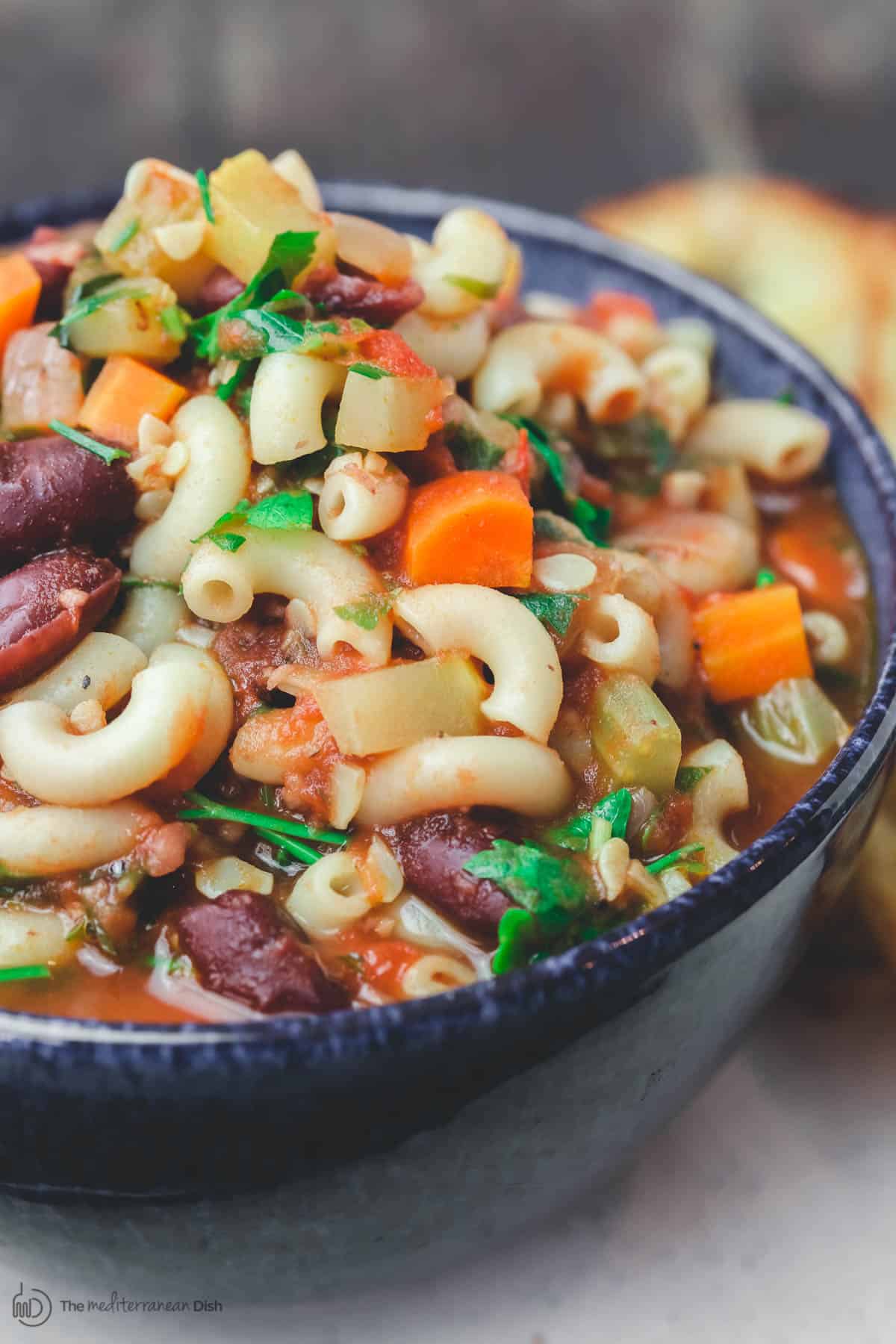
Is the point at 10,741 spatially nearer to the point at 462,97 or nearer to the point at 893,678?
the point at 893,678

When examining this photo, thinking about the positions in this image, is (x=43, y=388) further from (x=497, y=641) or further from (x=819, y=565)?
(x=819, y=565)

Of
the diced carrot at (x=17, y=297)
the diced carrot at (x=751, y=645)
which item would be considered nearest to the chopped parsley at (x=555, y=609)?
the diced carrot at (x=751, y=645)

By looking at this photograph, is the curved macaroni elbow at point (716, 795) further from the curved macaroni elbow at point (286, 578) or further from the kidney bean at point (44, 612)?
the kidney bean at point (44, 612)

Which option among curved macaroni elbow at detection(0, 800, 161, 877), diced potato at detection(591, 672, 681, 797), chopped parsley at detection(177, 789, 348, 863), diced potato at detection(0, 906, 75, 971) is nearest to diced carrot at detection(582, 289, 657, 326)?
diced potato at detection(591, 672, 681, 797)

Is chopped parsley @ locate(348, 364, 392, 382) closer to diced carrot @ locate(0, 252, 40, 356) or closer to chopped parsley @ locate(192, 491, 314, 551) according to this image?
chopped parsley @ locate(192, 491, 314, 551)

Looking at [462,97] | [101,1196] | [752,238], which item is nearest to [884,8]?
[462,97]

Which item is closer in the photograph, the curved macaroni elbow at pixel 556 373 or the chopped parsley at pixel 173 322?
the chopped parsley at pixel 173 322
